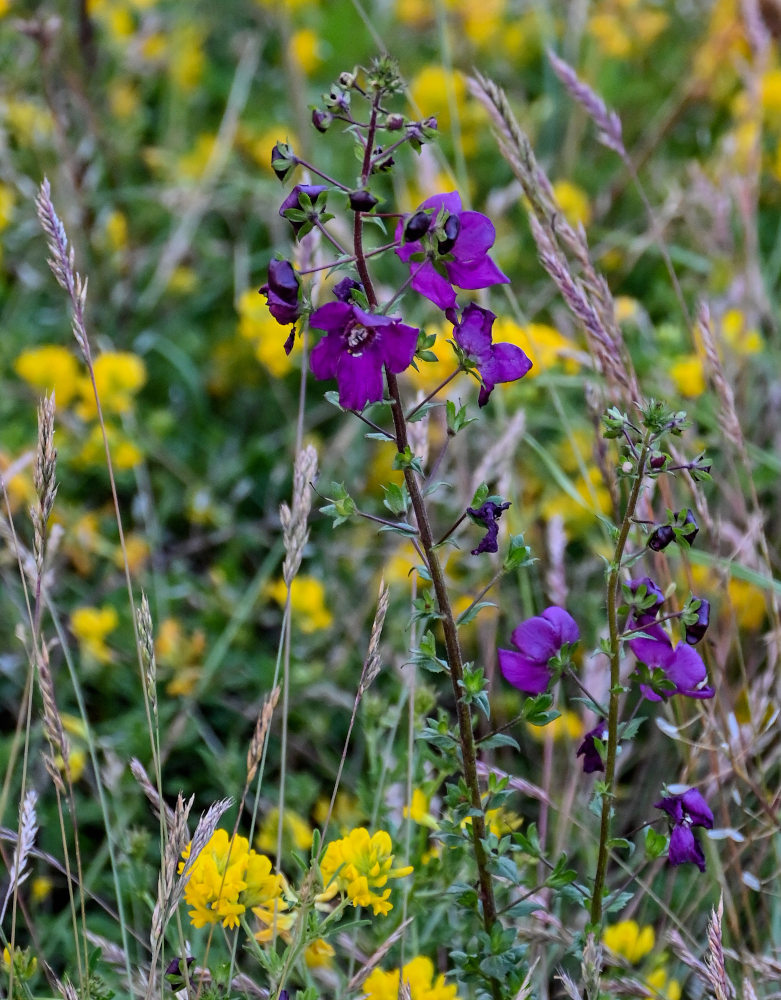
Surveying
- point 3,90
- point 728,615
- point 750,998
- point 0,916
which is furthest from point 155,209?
point 750,998

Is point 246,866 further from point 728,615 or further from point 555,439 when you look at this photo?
point 555,439

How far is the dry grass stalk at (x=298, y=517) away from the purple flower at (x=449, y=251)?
10.8 inches

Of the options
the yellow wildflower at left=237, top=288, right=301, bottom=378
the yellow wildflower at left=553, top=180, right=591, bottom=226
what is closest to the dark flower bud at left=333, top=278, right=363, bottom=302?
the yellow wildflower at left=237, top=288, right=301, bottom=378

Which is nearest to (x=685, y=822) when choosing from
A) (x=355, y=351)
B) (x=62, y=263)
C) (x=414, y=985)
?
(x=414, y=985)

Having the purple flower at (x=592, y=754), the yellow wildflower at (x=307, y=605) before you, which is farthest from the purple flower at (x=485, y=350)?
the yellow wildflower at (x=307, y=605)

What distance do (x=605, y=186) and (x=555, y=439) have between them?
0.88m

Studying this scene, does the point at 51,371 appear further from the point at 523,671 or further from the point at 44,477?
the point at 523,671

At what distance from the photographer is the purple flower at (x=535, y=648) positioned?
972 millimetres

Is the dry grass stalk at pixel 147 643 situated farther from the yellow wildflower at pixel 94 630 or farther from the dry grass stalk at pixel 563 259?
the yellow wildflower at pixel 94 630

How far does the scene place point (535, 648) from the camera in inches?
38.4

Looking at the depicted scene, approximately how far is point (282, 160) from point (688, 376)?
1263 mm

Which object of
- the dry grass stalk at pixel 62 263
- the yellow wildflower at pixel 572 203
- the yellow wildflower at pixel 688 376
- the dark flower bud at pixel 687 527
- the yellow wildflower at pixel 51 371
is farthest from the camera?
the yellow wildflower at pixel 572 203

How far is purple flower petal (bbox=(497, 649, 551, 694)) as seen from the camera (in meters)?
0.97

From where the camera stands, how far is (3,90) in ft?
8.47
